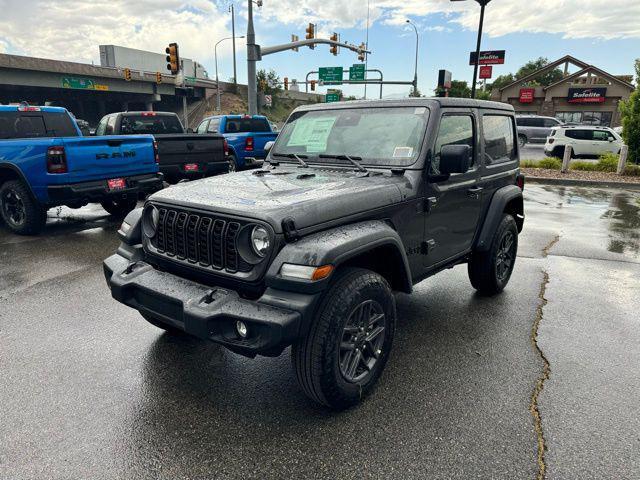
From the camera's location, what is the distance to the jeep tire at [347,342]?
249 centimetres

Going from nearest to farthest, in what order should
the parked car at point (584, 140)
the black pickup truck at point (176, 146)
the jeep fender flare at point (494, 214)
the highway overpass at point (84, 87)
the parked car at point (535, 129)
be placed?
the jeep fender flare at point (494, 214)
the black pickup truck at point (176, 146)
the parked car at point (584, 140)
the parked car at point (535, 129)
the highway overpass at point (84, 87)

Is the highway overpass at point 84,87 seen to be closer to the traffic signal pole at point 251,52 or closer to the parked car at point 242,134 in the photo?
the traffic signal pole at point 251,52

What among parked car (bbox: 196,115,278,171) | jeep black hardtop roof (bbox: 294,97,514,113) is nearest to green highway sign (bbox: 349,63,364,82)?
parked car (bbox: 196,115,278,171)

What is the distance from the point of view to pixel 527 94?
158 feet

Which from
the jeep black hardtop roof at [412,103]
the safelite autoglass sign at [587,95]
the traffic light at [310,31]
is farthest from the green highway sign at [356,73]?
the jeep black hardtop roof at [412,103]

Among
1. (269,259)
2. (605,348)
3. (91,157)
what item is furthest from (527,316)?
(91,157)

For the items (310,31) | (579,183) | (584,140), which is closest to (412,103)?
(579,183)

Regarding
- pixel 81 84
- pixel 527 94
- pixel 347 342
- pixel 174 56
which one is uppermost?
pixel 81 84

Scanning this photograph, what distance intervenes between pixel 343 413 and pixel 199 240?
4.53ft

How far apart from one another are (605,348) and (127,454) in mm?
3578

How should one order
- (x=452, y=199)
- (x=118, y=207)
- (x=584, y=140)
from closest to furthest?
(x=452, y=199) → (x=118, y=207) → (x=584, y=140)

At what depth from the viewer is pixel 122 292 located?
290 cm

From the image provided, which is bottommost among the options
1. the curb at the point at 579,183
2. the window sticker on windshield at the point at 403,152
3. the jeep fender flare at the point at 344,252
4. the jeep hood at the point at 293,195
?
the curb at the point at 579,183

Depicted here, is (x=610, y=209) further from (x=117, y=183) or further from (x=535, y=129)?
(x=535, y=129)
